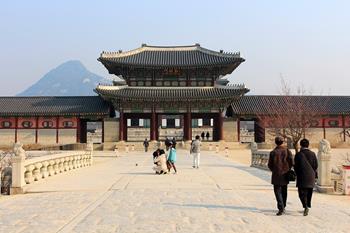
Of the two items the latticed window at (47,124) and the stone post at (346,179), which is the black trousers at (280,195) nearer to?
the stone post at (346,179)

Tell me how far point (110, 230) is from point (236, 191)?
22.0 ft

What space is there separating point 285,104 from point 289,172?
39.9 m

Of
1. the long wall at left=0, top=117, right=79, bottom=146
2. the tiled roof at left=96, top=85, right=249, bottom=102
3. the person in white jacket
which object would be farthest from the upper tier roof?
the person in white jacket

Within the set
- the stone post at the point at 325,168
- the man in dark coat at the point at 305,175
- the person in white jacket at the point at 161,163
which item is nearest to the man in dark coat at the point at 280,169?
the man in dark coat at the point at 305,175

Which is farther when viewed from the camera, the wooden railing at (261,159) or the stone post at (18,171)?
the wooden railing at (261,159)

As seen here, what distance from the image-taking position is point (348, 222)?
9.06 metres

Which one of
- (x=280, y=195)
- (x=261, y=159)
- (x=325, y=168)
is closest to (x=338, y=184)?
(x=325, y=168)

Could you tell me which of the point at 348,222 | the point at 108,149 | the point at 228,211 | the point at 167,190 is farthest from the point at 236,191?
the point at 108,149

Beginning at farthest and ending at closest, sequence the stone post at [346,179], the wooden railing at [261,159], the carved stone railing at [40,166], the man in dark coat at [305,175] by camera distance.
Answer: the wooden railing at [261,159] < the carved stone railing at [40,166] < the stone post at [346,179] < the man in dark coat at [305,175]

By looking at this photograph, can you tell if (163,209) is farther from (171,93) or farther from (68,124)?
(68,124)

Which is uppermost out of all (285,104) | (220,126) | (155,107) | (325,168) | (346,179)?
(285,104)

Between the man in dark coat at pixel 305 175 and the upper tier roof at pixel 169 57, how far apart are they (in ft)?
128

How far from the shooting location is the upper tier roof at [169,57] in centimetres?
4903

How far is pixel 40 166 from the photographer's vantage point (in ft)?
56.9
